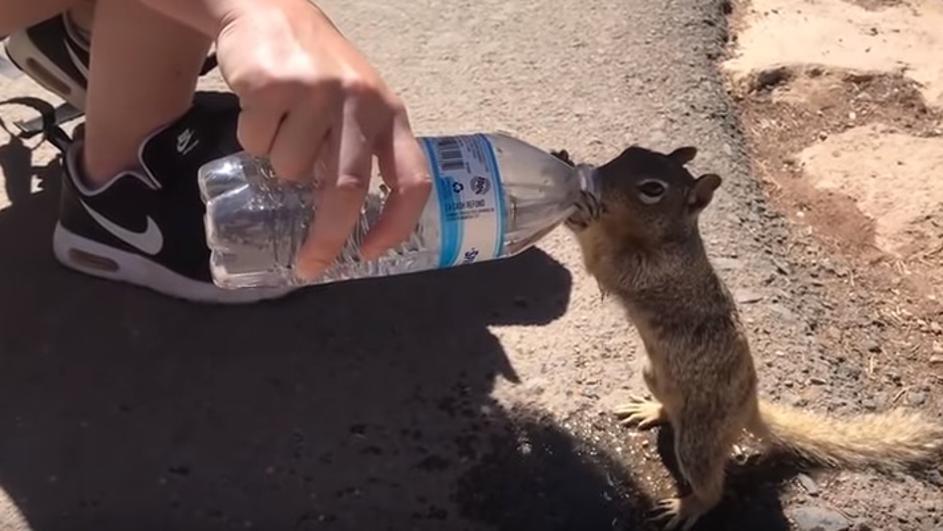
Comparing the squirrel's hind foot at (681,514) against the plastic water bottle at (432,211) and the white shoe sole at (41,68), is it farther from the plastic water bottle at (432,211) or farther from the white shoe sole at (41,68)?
the white shoe sole at (41,68)

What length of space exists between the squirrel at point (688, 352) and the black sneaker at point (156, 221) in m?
0.68

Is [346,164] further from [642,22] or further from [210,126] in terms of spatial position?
[642,22]

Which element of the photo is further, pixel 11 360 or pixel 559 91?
pixel 559 91

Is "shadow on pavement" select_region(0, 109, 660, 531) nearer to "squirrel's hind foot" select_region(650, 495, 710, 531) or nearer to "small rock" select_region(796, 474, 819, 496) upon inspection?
"squirrel's hind foot" select_region(650, 495, 710, 531)

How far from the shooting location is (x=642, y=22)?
12.2 ft

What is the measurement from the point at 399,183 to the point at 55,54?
56.8 inches

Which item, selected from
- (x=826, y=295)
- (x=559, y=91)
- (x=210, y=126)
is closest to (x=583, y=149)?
(x=559, y=91)

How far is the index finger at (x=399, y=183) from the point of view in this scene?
5.08ft

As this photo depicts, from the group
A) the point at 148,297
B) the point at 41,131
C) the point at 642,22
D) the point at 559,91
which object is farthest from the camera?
the point at 642,22

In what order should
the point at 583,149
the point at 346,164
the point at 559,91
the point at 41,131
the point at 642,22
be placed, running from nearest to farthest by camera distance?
the point at 346,164 < the point at 41,131 < the point at 583,149 < the point at 559,91 < the point at 642,22

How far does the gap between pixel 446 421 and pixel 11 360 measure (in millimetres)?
791

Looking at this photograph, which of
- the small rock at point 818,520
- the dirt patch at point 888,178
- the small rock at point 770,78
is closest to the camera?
the small rock at point 818,520

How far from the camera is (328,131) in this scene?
1.54m

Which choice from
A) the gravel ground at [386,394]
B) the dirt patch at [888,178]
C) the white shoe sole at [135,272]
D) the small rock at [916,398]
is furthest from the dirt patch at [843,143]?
the white shoe sole at [135,272]
